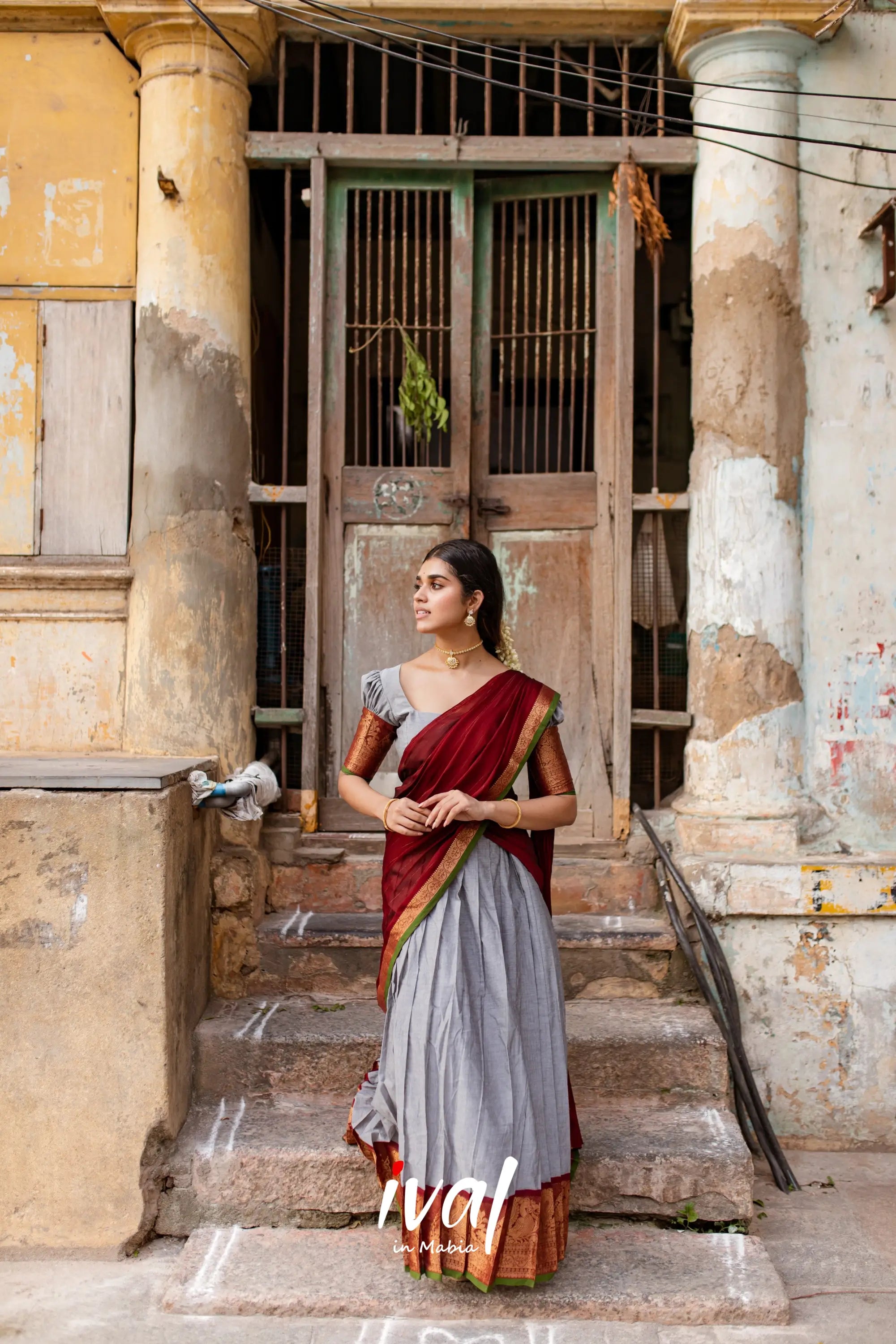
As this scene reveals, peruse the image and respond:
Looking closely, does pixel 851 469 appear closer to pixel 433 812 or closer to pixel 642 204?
pixel 642 204

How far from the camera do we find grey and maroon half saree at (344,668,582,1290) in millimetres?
2967

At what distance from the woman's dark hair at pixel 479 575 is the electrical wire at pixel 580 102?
5.93ft

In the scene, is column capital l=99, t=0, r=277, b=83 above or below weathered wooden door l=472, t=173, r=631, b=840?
above

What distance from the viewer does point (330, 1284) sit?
3.15 metres

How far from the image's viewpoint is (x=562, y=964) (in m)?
4.31

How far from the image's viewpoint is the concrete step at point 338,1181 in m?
3.48

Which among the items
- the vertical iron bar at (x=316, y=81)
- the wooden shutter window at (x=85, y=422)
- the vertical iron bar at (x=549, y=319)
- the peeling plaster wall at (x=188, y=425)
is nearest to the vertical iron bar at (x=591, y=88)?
the vertical iron bar at (x=549, y=319)

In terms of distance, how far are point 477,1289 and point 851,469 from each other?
10.5 feet

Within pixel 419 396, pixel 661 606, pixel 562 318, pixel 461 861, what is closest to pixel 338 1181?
pixel 461 861

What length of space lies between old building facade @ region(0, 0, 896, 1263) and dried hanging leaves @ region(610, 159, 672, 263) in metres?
0.03

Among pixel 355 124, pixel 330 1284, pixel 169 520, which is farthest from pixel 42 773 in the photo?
pixel 355 124

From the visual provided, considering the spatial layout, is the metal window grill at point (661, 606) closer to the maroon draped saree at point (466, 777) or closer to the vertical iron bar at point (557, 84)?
the vertical iron bar at point (557, 84)

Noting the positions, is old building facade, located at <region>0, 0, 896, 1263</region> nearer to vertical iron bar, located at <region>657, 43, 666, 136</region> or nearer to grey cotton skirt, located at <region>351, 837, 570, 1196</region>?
vertical iron bar, located at <region>657, 43, 666, 136</region>

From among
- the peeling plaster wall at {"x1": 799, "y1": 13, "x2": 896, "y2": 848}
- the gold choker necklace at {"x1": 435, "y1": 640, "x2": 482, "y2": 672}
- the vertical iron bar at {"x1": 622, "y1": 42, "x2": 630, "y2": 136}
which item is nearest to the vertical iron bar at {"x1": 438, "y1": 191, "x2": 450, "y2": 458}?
the vertical iron bar at {"x1": 622, "y1": 42, "x2": 630, "y2": 136}
